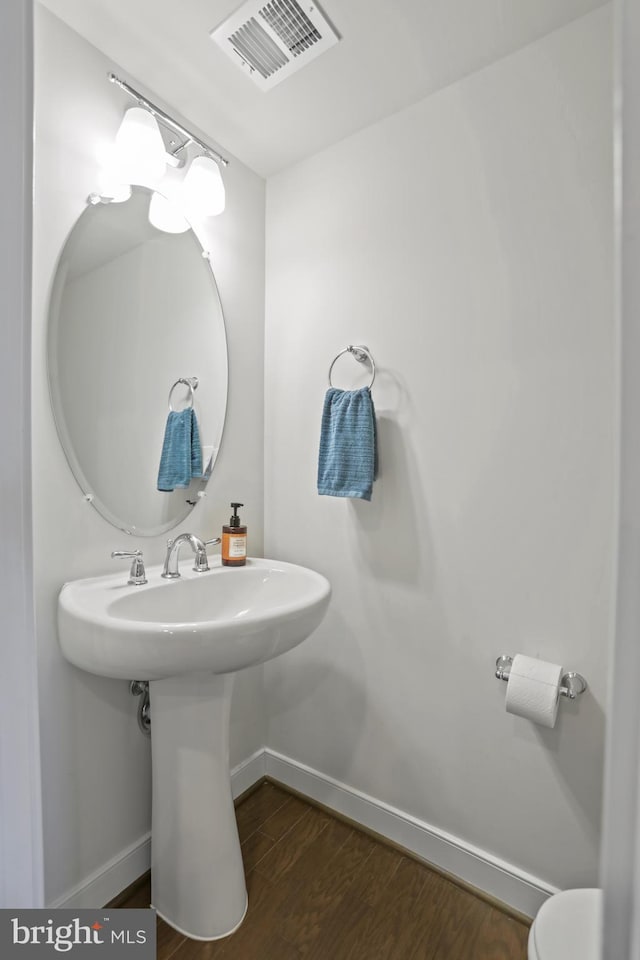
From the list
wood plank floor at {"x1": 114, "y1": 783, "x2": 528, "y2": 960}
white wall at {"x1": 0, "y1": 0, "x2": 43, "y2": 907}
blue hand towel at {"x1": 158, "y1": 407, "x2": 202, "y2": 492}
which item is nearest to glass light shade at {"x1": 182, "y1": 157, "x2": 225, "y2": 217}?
blue hand towel at {"x1": 158, "y1": 407, "x2": 202, "y2": 492}

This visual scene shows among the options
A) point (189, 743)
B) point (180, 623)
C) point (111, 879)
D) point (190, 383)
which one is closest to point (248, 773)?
point (111, 879)

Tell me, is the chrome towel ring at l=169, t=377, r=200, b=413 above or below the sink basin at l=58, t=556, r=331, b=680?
above

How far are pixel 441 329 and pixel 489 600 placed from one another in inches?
31.5

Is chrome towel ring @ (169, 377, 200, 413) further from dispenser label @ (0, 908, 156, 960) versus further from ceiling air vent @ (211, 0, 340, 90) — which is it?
dispenser label @ (0, 908, 156, 960)

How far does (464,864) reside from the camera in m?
1.32

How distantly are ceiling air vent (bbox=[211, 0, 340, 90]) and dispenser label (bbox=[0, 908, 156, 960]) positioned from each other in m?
1.65

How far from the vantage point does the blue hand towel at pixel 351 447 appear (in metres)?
1.40

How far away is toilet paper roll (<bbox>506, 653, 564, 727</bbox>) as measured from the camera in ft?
3.60

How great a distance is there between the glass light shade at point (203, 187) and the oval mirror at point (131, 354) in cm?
10

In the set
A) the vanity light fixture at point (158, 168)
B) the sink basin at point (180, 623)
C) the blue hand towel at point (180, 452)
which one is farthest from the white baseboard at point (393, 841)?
the vanity light fixture at point (158, 168)

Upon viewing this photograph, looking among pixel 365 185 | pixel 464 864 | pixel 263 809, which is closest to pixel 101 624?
pixel 263 809

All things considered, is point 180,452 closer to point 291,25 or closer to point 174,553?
point 174,553

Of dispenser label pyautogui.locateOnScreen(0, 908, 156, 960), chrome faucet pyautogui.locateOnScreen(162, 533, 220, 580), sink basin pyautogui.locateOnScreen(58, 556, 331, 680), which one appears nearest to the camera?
dispenser label pyautogui.locateOnScreen(0, 908, 156, 960)

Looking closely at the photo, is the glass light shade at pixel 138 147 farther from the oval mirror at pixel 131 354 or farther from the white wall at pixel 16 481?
the white wall at pixel 16 481
